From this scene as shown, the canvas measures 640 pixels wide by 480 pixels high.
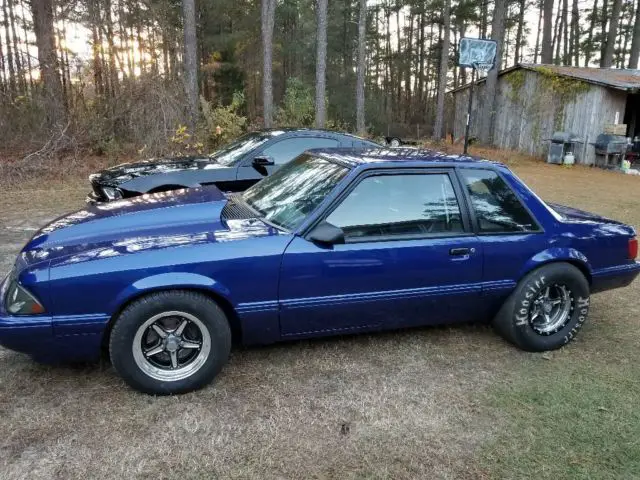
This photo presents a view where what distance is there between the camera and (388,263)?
135 inches

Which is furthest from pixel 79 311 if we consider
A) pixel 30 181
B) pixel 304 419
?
pixel 30 181

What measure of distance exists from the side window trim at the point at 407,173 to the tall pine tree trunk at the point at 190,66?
11.3m

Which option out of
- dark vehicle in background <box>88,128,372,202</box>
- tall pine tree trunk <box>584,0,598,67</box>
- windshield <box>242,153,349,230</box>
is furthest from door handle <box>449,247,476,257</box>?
tall pine tree trunk <box>584,0,598,67</box>

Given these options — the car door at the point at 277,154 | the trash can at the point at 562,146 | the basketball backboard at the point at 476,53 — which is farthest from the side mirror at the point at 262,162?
the trash can at the point at 562,146

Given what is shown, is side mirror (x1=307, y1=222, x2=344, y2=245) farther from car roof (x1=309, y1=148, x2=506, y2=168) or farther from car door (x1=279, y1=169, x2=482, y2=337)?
car roof (x1=309, y1=148, x2=506, y2=168)

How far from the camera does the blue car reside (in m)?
2.95

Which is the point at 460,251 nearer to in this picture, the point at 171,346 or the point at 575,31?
the point at 171,346

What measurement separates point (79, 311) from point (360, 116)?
22233 millimetres

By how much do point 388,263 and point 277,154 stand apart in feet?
12.7

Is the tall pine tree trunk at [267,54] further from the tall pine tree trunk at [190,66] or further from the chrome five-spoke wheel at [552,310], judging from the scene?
the chrome five-spoke wheel at [552,310]

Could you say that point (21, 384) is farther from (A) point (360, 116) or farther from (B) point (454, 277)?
(A) point (360, 116)

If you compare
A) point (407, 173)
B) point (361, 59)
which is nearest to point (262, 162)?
point (407, 173)

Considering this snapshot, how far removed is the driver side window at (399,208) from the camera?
11.3 ft

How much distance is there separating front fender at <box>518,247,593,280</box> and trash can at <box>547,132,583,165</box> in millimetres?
15302
